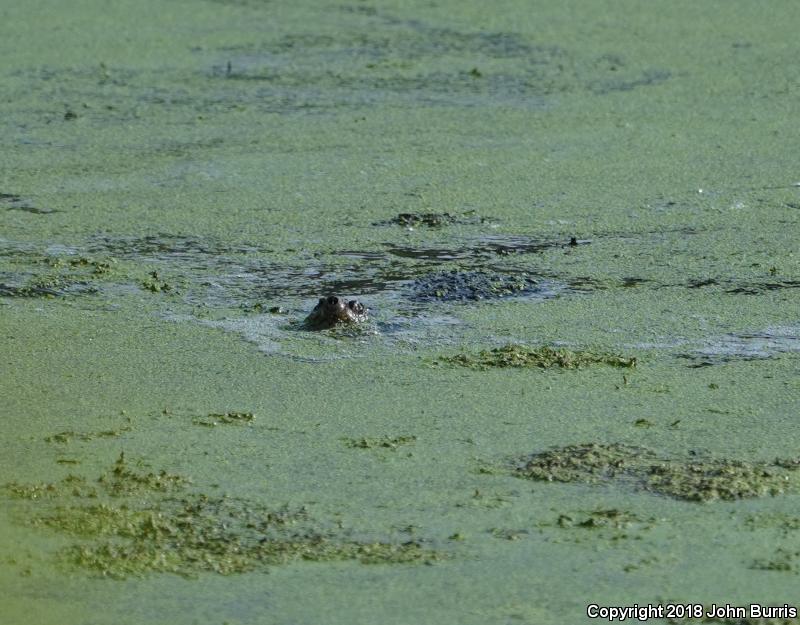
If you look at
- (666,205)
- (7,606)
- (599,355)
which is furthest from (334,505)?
(666,205)

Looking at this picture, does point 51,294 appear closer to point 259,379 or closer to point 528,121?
point 259,379

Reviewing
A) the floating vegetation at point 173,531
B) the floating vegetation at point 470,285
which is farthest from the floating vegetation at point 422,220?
the floating vegetation at point 173,531

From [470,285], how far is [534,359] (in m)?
0.37

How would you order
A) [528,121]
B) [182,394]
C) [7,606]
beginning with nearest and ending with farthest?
[7,606] → [182,394] → [528,121]

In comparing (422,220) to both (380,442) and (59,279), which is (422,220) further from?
(380,442)

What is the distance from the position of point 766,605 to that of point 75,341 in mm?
1233

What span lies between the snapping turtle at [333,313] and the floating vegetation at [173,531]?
0.60 m

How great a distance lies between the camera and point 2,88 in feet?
13.2

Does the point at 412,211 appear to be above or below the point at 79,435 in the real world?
above

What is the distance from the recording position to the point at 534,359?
230 centimetres

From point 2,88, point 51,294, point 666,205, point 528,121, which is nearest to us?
point 51,294

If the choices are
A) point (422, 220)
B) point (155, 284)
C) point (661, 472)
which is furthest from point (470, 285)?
point (661, 472)

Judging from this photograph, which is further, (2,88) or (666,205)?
(2,88)

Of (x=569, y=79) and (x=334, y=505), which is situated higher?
(x=569, y=79)
